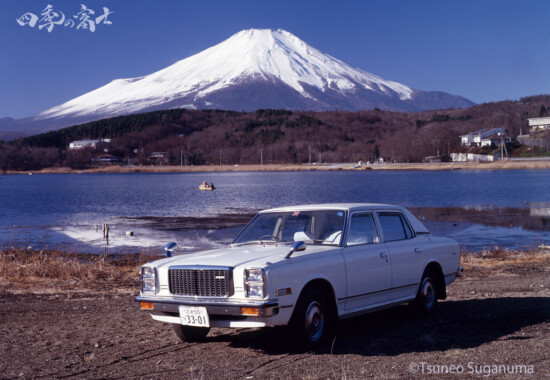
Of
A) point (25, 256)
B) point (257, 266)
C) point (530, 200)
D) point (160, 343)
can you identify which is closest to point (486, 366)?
point (257, 266)

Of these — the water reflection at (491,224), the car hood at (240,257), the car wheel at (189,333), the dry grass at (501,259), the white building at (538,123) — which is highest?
the white building at (538,123)

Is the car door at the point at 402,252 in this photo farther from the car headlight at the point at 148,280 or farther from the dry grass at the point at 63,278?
the dry grass at the point at 63,278

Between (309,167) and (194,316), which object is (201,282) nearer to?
(194,316)

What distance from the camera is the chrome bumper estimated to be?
6.55 metres

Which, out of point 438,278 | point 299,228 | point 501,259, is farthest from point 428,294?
point 501,259

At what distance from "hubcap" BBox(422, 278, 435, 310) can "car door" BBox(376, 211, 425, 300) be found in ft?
0.73

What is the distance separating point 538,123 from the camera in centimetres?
17825

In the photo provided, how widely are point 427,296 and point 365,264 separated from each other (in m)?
1.65

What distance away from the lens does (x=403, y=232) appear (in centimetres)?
889

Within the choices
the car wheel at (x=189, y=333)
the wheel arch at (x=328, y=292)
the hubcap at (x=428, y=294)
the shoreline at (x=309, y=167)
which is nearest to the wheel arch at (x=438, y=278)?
the hubcap at (x=428, y=294)

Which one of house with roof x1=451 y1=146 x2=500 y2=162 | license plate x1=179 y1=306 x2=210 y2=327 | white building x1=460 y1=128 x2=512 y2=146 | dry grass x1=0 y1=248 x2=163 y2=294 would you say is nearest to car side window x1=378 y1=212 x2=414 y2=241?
license plate x1=179 y1=306 x2=210 y2=327

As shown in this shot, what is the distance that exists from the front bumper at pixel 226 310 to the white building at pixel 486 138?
163 metres

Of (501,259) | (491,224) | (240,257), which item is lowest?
(491,224)

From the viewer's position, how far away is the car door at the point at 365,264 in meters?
7.62
